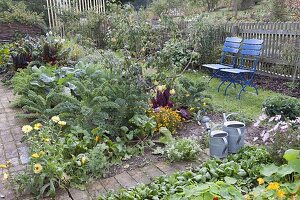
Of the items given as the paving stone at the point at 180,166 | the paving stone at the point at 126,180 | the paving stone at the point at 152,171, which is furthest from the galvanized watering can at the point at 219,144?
the paving stone at the point at 126,180

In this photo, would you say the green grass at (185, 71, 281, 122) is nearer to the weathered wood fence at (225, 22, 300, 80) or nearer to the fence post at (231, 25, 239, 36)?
the weathered wood fence at (225, 22, 300, 80)

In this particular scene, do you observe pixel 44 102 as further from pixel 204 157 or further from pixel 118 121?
pixel 204 157

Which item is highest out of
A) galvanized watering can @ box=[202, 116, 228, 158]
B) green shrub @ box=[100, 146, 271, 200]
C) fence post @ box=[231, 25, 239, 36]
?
fence post @ box=[231, 25, 239, 36]

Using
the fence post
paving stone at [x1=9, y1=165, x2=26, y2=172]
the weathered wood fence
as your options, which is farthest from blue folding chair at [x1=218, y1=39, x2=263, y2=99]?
paving stone at [x1=9, y1=165, x2=26, y2=172]

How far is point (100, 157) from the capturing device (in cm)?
286

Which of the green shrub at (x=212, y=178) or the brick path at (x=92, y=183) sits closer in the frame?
the green shrub at (x=212, y=178)

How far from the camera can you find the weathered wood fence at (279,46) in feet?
20.5

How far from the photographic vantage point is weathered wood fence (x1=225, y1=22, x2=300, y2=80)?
246 inches

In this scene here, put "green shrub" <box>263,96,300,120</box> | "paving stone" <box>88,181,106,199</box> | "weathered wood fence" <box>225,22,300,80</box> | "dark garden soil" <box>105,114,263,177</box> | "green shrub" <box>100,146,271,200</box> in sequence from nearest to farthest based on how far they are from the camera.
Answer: "green shrub" <box>100,146,271,200</box> → "paving stone" <box>88,181,106,199</box> → "dark garden soil" <box>105,114,263,177</box> → "green shrub" <box>263,96,300,120</box> → "weathered wood fence" <box>225,22,300,80</box>

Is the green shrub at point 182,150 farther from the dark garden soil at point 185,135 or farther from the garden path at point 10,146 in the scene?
the garden path at point 10,146

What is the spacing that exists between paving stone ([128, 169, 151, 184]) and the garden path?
1033 millimetres

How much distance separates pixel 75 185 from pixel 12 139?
145cm

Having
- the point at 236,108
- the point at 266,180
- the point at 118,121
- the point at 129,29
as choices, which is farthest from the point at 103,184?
the point at 236,108

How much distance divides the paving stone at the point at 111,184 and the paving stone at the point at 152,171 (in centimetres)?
31
